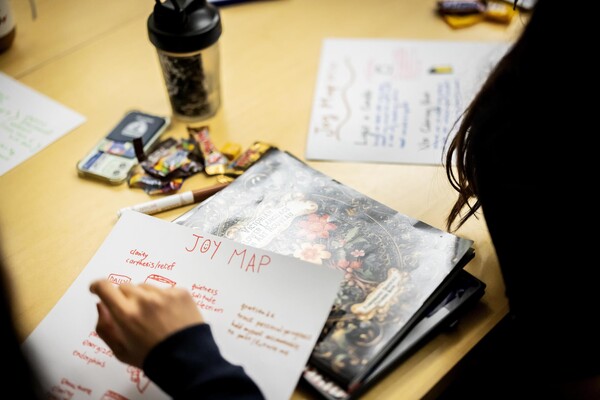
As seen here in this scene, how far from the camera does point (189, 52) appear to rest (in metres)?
0.84

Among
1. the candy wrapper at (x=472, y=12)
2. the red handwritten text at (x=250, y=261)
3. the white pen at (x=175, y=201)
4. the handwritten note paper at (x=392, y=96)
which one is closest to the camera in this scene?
the red handwritten text at (x=250, y=261)

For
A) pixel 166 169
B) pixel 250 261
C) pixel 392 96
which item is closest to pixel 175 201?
pixel 166 169

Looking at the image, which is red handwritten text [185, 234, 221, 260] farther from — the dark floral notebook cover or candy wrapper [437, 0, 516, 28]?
candy wrapper [437, 0, 516, 28]

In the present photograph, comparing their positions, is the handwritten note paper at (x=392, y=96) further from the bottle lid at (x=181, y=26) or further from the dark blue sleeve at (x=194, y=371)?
the dark blue sleeve at (x=194, y=371)

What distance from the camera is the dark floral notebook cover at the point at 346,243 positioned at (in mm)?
597

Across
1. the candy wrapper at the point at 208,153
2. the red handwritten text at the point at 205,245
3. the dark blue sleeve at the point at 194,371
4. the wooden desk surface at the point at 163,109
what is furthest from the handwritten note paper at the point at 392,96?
the dark blue sleeve at the point at 194,371

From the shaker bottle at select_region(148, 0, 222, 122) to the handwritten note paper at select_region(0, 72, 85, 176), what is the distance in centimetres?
17

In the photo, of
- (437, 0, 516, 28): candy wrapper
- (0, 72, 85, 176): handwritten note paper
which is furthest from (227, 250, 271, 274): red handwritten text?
(437, 0, 516, 28): candy wrapper

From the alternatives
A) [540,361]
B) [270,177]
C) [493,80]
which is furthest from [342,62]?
[540,361]

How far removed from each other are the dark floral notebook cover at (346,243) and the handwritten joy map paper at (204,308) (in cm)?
3

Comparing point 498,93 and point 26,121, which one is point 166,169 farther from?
point 498,93

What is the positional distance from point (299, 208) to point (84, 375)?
31 centimetres

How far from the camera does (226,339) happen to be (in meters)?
0.60

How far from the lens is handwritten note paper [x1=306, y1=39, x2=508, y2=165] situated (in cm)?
88
